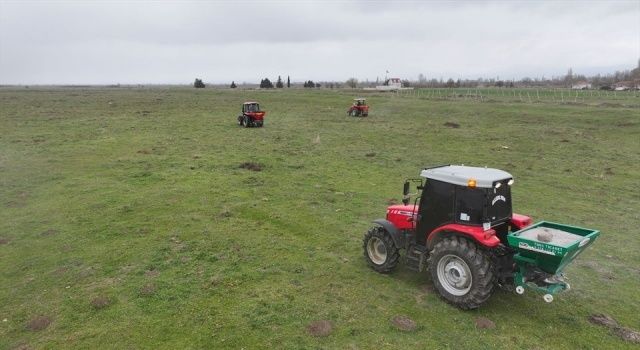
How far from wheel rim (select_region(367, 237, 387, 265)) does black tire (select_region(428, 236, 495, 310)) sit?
5.72 ft

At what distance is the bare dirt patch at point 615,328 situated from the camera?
7.97 meters

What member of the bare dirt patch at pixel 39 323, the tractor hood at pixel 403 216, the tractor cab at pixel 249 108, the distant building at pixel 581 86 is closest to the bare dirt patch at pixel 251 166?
the tractor hood at pixel 403 216

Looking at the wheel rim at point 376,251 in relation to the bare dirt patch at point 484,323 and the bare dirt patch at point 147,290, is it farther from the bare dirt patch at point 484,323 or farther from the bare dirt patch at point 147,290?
the bare dirt patch at point 147,290

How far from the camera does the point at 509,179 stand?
8.91 meters

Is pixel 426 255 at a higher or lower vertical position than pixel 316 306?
higher

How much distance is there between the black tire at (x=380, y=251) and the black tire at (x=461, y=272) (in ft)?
4.31

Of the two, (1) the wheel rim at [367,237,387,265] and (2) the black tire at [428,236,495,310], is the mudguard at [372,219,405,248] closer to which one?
(1) the wheel rim at [367,237,387,265]

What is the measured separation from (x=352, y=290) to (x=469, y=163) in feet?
53.0

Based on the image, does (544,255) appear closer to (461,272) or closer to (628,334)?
(461,272)

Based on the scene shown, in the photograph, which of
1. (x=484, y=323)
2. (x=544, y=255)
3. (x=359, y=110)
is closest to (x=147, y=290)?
(x=484, y=323)

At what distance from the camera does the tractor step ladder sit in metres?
9.67

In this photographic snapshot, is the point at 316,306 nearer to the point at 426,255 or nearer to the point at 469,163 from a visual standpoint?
the point at 426,255

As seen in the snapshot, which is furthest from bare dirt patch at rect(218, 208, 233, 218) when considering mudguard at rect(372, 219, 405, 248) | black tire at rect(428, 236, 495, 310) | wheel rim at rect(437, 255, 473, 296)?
wheel rim at rect(437, 255, 473, 296)

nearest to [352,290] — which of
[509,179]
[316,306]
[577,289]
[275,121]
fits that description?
[316,306]
